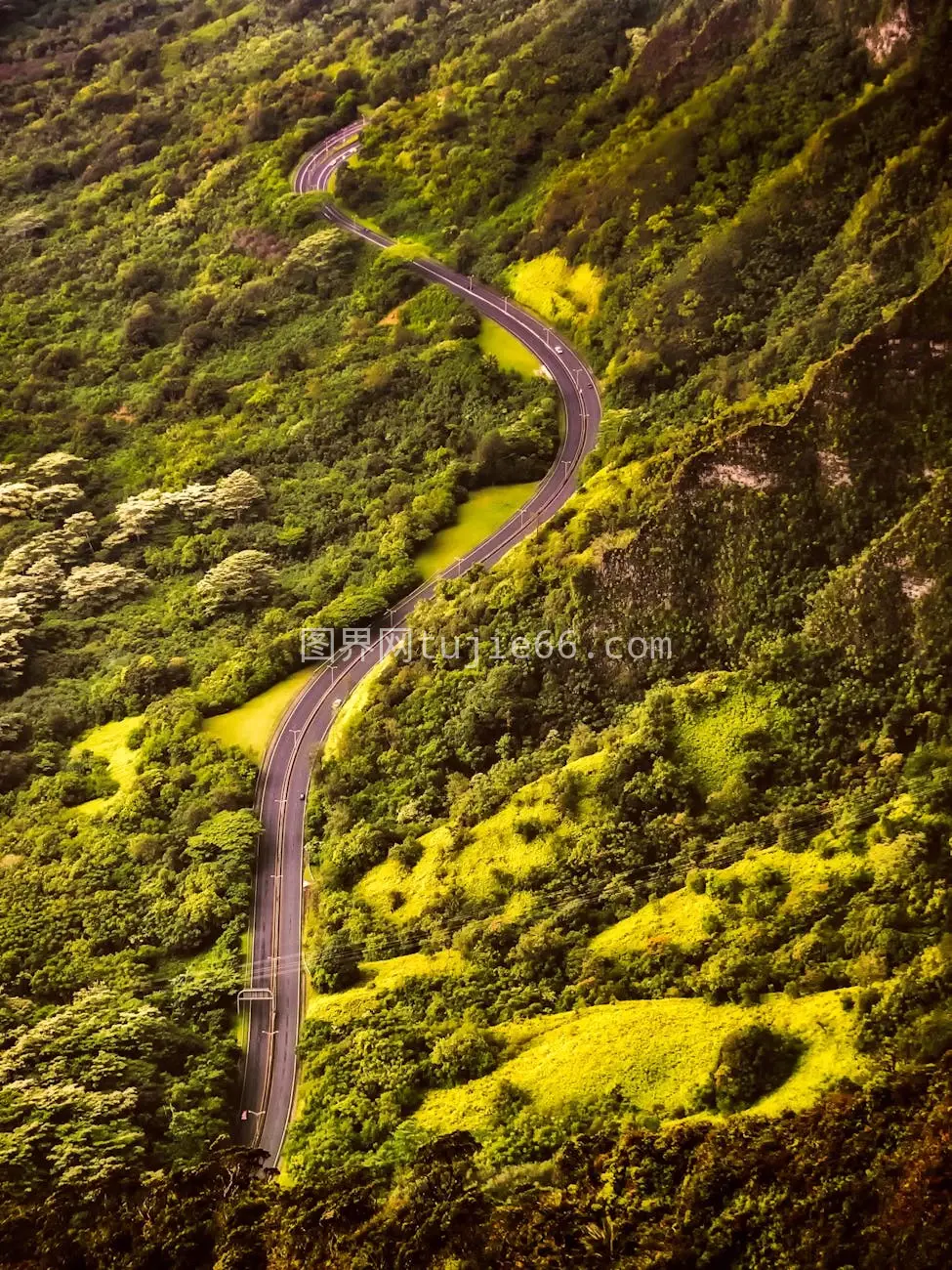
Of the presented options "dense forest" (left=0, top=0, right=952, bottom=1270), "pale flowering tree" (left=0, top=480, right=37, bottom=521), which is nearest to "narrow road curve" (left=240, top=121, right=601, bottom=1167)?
"dense forest" (left=0, top=0, right=952, bottom=1270)

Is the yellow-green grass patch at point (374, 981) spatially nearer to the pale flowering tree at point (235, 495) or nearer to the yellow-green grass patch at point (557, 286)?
the pale flowering tree at point (235, 495)

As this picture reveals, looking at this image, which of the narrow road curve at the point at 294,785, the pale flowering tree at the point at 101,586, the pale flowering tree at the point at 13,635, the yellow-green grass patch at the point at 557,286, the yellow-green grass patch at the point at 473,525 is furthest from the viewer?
the yellow-green grass patch at the point at 557,286

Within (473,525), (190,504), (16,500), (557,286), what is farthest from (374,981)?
(557,286)

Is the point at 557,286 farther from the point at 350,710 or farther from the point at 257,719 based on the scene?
the point at 257,719

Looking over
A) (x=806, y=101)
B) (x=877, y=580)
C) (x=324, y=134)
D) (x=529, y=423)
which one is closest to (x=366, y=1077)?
(x=877, y=580)

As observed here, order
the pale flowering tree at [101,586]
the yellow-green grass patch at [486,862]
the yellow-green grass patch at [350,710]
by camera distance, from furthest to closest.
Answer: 1. the pale flowering tree at [101,586]
2. the yellow-green grass patch at [350,710]
3. the yellow-green grass patch at [486,862]

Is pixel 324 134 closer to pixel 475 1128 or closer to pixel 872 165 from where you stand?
pixel 872 165

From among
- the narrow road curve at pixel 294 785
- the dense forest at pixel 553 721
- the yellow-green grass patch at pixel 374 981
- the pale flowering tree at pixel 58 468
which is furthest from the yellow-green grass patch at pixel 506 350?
the yellow-green grass patch at pixel 374 981
